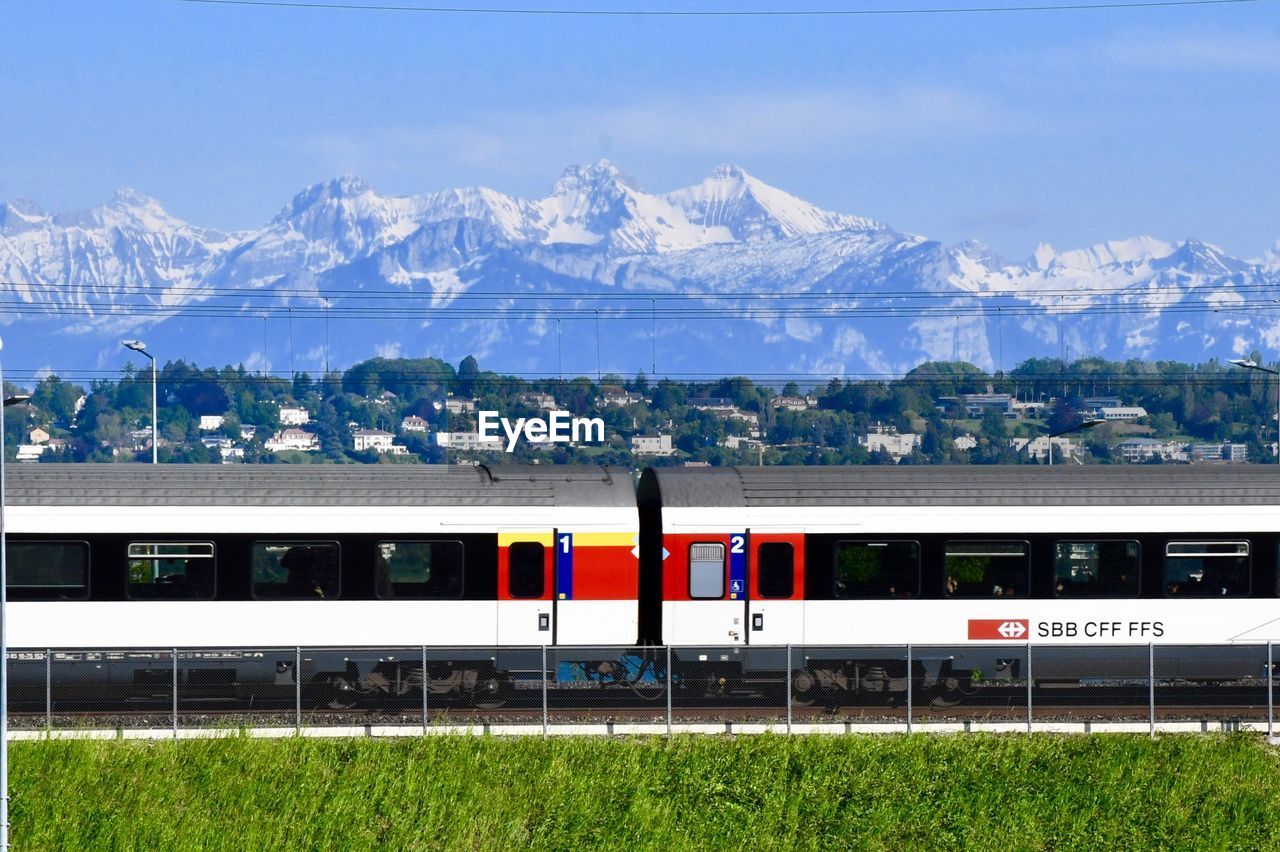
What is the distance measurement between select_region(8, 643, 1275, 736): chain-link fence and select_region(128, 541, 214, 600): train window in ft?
3.20

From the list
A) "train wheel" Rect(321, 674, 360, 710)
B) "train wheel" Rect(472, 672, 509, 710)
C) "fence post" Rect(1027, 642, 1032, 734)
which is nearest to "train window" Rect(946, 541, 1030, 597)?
"fence post" Rect(1027, 642, 1032, 734)

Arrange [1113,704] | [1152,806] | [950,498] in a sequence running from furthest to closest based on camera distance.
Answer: [950,498]
[1113,704]
[1152,806]

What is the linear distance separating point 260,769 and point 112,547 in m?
6.30

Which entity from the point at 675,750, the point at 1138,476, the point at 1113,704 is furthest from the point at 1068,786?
the point at 1138,476

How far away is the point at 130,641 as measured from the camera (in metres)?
33.2

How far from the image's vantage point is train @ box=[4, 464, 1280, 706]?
109ft

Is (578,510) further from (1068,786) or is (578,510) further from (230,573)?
(1068,786)

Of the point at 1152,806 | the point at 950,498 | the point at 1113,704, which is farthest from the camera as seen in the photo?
the point at 950,498

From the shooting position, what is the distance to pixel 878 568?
34.2 m

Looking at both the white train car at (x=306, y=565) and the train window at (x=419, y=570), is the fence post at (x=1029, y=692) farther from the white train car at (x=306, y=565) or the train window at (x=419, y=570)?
the train window at (x=419, y=570)

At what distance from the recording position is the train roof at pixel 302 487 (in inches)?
Result: 1323

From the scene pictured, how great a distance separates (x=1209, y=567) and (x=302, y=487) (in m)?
15.5

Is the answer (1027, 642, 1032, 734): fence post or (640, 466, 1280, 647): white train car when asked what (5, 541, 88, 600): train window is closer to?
(640, 466, 1280, 647): white train car

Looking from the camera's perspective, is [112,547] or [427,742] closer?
[427,742]
